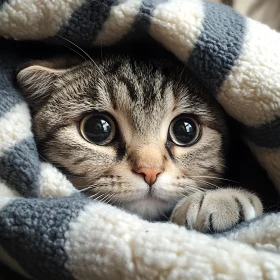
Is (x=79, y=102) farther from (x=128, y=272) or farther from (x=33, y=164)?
(x=128, y=272)

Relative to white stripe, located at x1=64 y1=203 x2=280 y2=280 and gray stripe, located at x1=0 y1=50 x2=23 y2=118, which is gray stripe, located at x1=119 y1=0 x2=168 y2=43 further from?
white stripe, located at x1=64 y1=203 x2=280 y2=280

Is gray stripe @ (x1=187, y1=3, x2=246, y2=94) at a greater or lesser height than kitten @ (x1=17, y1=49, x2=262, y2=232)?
greater

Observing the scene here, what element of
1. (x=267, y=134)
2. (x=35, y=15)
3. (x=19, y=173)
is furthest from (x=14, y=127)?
(x=267, y=134)

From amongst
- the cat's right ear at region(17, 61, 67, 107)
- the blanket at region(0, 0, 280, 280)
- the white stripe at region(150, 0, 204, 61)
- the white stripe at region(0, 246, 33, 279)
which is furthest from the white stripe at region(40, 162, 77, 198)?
the white stripe at region(150, 0, 204, 61)

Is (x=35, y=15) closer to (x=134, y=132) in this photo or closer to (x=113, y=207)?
(x=134, y=132)

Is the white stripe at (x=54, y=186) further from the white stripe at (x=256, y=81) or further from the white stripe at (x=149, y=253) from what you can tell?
the white stripe at (x=256, y=81)

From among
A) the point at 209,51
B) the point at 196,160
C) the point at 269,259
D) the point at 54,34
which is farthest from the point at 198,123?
the point at 269,259

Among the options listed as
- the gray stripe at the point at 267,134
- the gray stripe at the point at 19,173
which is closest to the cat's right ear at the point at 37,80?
the gray stripe at the point at 19,173
